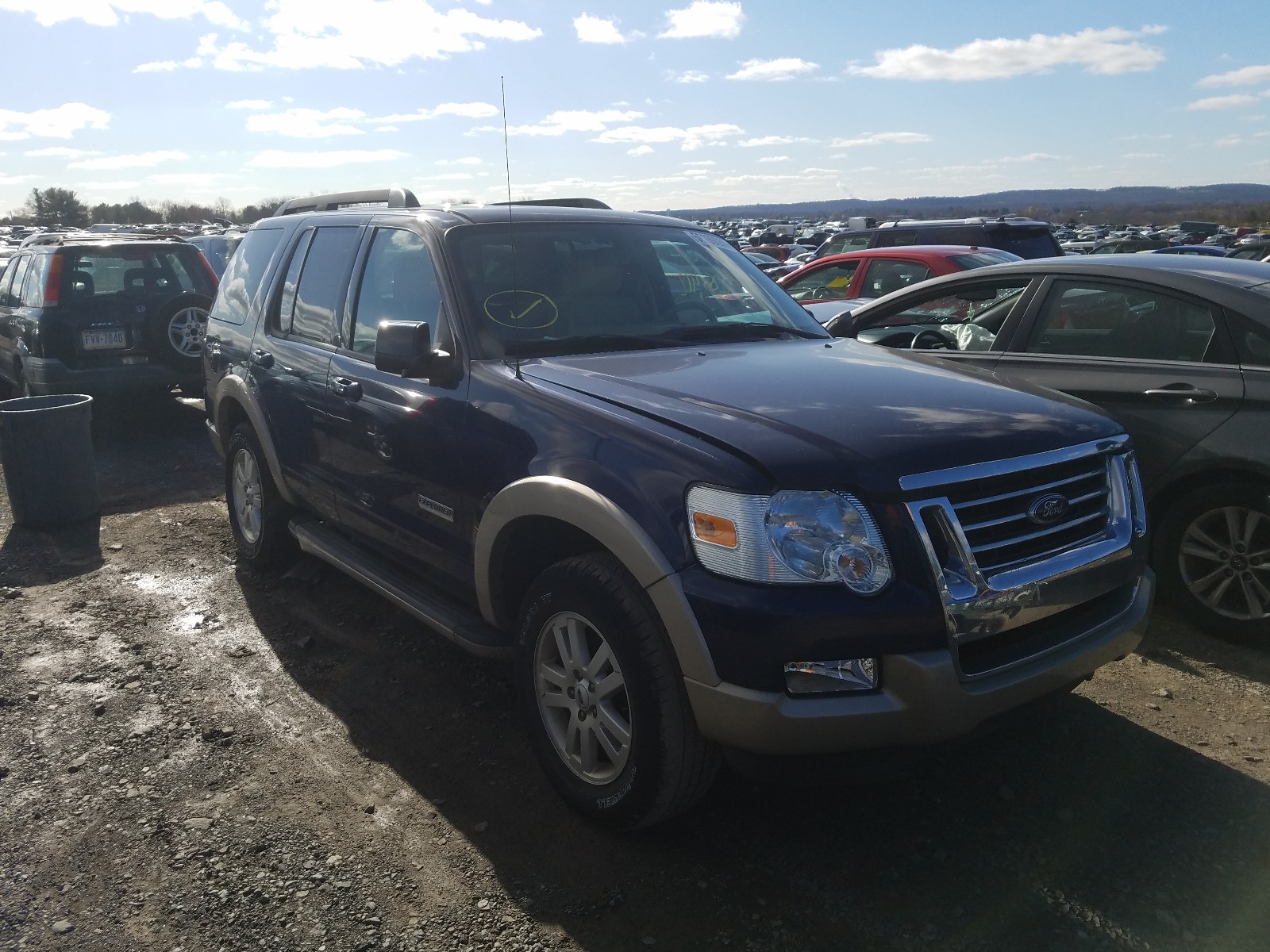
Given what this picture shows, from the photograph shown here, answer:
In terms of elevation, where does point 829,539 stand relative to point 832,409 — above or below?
below

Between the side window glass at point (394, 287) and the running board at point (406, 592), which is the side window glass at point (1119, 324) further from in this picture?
the running board at point (406, 592)

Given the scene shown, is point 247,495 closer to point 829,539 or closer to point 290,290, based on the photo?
point 290,290

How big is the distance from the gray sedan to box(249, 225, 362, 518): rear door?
2330 millimetres

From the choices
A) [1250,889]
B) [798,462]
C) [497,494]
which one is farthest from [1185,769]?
[497,494]

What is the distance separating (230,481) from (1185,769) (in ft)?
16.1

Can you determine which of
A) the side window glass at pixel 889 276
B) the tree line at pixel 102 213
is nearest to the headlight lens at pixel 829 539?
the side window glass at pixel 889 276

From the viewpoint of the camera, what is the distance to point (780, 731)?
252 cm

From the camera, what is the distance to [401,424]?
3875 mm

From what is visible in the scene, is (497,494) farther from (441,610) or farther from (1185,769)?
(1185,769)

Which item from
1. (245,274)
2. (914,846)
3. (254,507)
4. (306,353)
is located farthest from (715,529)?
(245,274)

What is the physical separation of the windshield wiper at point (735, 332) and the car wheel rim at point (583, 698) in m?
1.38

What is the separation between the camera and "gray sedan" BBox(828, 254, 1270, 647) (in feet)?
13.9

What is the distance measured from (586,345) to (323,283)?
65.7 inches

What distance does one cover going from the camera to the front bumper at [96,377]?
925cm
